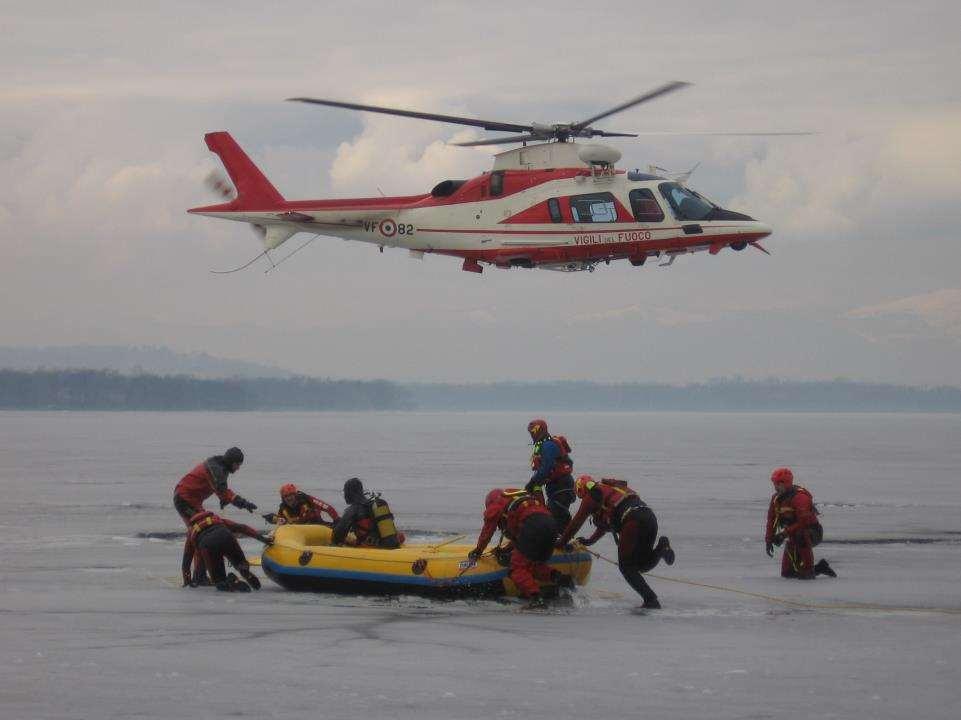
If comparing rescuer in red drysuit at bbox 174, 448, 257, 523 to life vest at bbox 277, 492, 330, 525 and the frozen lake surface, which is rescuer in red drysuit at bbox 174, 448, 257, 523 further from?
the frozen lake surface

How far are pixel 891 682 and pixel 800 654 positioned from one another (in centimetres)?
133

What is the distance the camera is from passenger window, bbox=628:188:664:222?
2495 centimetres

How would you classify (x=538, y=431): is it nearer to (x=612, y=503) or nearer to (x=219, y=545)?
(x=612, y=503)

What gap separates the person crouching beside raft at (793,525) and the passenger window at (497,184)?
947 centimetres

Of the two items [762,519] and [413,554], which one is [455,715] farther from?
[762,519]

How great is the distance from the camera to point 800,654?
1337 centimetres

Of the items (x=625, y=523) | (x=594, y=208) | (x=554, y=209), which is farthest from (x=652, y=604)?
(x=554, y=209)

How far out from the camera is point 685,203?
25.0 m

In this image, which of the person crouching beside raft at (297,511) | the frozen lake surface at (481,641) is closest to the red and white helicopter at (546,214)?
the frozen lake surface at (481,641)

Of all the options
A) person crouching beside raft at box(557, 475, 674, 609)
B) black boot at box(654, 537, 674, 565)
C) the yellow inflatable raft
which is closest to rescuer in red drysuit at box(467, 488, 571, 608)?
the yellow inflatable raft

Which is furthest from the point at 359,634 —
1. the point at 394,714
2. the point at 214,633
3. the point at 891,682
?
the point at 891,682

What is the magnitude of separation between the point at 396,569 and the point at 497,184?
433 inches

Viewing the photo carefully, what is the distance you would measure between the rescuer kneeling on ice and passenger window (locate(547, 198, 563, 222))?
8217mm

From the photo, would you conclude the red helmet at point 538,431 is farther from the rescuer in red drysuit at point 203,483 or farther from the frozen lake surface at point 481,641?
the rescuer in red drysuit at point 203,483
